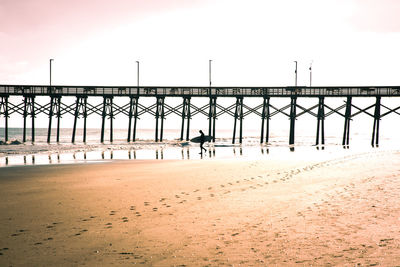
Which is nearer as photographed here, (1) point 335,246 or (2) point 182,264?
(2) point 182,264

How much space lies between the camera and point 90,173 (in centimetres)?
1223

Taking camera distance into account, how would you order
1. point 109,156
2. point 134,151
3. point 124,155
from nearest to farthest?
point 109,156 → point 124,155 → point 134,151

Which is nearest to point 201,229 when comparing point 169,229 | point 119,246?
point 169,229

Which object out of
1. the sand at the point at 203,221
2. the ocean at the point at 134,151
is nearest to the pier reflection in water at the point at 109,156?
the ocean at the point at 134,151

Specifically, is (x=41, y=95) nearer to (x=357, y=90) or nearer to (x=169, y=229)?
(x=357, y=90)

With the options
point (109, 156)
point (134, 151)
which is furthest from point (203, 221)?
point (134, 151)

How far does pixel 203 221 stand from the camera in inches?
236

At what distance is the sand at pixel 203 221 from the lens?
4.43 metres

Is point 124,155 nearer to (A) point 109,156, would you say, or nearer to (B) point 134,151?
(A) point 109,156

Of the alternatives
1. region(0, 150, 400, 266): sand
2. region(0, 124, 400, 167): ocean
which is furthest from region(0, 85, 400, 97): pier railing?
region(0, 150, 400, 266): sand

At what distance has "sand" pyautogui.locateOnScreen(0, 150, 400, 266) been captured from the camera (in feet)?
14.5

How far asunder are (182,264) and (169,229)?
1395 millimetres

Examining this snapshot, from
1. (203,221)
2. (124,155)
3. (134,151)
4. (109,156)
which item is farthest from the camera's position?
(134,151)

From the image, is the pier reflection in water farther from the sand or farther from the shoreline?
the sand
